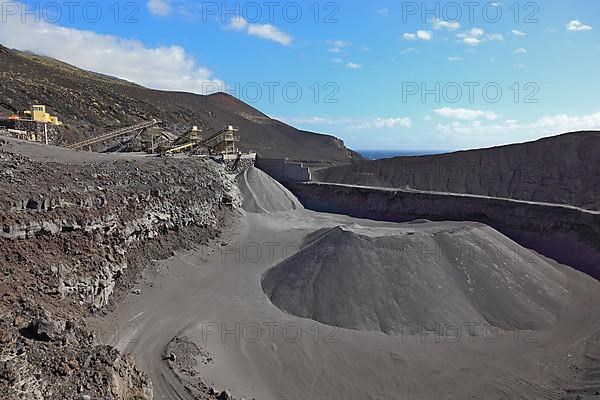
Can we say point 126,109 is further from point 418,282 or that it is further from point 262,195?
point 418,282

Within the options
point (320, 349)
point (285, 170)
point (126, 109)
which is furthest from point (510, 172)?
point (126, 109)

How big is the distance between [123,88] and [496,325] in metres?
59.1

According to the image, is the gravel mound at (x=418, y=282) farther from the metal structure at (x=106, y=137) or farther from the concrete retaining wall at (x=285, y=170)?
the metal structure at (x=106, y=137)

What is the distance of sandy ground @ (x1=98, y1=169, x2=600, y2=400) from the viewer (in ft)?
38.8

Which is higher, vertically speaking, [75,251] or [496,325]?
[75,251]

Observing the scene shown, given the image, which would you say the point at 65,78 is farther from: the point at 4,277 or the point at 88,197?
the point at 4,277

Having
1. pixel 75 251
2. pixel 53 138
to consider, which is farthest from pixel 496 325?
pixel 53 138

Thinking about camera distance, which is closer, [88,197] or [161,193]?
[88,197]

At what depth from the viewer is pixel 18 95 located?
41562 mm

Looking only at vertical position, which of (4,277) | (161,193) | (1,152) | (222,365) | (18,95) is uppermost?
(18,95)

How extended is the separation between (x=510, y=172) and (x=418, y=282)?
71.3 feet

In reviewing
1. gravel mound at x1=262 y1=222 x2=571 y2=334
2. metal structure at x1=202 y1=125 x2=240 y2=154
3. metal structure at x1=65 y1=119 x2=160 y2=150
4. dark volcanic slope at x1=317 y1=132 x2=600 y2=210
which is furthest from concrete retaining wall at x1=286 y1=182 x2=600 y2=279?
metal structure at x1=65 y1=119 x2=160 y2=150

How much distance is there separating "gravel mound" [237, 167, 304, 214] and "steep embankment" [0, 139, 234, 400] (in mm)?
3885

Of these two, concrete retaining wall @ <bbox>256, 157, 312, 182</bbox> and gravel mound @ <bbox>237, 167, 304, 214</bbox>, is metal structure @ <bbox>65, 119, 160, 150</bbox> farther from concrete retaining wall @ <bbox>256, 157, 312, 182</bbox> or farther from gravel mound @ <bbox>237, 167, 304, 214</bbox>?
gravel mound @ <bbox>237, 167, 304, 214</bbox>
